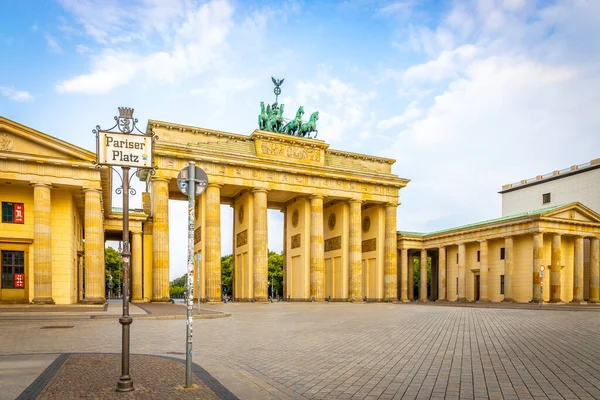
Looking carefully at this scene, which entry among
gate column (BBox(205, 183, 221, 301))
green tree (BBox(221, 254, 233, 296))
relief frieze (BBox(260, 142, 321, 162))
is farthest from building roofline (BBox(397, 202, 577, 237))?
green tree (BBox(221, 254, 233, 296))

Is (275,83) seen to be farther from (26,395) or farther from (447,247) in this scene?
(26,395)

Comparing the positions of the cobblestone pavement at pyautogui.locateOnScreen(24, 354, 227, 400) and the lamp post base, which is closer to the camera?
the cobblestone pavement at pyautogui.locateOnScreen(24, 354, 227, 400)

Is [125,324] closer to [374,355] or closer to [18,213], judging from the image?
[374,355]

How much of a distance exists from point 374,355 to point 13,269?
26.6m

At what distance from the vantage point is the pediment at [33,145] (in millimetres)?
28547

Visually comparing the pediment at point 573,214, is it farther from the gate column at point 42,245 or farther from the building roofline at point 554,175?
the gate column at point 42,245

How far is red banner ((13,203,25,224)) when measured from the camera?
1196 inches

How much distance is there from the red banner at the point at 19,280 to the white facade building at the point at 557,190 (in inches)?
2465

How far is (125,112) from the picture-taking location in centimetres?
940

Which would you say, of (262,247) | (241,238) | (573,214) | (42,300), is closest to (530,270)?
(573,214)

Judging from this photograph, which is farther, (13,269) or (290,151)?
(290,151)

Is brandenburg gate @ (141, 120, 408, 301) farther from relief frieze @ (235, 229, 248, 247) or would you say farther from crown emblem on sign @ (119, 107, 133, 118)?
crown emblem on sign @ (119, 107, 133, 118)

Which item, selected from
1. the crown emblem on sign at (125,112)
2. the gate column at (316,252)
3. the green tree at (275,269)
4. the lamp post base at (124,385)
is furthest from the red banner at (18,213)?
the green tree at (275,269)

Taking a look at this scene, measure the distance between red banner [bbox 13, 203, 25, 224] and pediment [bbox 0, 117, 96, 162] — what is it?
379 cm
